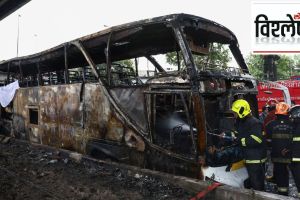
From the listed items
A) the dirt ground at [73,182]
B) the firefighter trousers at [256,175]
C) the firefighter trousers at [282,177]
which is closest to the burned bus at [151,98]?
the dirt ground at [73,182]

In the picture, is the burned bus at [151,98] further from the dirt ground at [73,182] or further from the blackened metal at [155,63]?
the dirt ground at [73,182]

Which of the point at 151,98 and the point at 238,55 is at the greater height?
the point at 238,55

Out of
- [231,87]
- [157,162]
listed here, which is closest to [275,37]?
[231,87]

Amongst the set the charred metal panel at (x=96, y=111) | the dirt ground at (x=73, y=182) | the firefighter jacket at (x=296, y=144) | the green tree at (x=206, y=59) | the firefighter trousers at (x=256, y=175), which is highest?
the green tree at (x=206, y=59)

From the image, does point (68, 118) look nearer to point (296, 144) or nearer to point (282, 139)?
point (282, 139)

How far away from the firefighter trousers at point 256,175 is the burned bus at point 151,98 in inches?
29.1

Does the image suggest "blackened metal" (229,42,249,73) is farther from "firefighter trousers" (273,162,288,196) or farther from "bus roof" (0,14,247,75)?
"firefighter trousers" (273,162,288,196)

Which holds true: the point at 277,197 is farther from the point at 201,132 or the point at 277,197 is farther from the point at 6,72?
the point at 6,72

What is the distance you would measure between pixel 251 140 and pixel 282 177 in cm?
110

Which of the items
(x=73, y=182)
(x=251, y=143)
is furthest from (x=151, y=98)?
(x=73, y=182)

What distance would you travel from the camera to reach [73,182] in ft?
19.2

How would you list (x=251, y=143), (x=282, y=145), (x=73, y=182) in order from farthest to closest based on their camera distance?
1. (x=73, y=182)
2. (x=282, y=145)
3. (x=251, y=143)

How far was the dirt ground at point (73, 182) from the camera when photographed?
5.07m

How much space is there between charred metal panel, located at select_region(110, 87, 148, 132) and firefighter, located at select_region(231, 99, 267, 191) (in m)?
1.49
